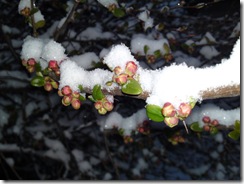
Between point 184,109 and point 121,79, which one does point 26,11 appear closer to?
point 121,79

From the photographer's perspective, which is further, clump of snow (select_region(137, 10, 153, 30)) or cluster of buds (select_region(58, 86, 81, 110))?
clump of snow (select_region(137, 10, 153, 30))

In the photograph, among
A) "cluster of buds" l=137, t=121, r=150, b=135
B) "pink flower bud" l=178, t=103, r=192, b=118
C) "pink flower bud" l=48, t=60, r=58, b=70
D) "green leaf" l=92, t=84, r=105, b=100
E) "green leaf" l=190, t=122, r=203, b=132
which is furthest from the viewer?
"cluster of buds" l=137, t=121, r=150, b=135

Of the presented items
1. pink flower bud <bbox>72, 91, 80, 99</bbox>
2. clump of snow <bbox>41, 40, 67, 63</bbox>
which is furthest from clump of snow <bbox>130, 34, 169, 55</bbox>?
pink flower bud <bbox>72, 91, 80, 99</bbox>

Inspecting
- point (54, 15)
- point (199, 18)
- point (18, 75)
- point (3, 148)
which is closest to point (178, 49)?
point (199, 18)

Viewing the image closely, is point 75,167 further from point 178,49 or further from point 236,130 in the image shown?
point 236,130

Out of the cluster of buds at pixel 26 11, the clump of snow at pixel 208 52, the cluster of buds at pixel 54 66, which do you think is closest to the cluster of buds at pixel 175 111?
the cluster of buds at pixel 54 66

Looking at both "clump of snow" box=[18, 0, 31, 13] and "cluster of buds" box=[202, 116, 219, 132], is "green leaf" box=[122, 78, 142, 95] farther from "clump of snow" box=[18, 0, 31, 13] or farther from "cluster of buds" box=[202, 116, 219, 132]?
"clump of snow" box=[18, 0, 31, 13]
